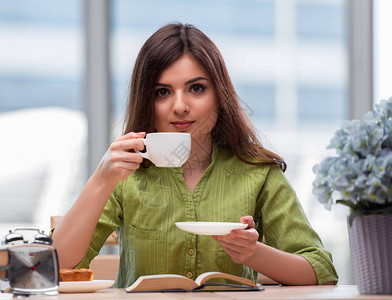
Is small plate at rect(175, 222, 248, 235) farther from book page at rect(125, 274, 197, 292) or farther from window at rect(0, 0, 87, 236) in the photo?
window at rect(0, 0, 87, 236)

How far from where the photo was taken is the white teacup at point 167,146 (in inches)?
46.0

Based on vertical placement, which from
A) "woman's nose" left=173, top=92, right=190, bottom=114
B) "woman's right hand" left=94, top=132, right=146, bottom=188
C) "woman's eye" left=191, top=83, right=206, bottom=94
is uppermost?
"woman's eye" left=191, top=83, right=206, bottom=94

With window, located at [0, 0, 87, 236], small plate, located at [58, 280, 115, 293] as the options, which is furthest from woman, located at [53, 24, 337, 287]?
window, located at [0, 0, 87, 236]

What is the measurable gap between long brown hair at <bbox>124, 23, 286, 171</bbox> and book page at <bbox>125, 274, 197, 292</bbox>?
0.55 m

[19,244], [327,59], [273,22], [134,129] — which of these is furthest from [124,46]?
[19,244]

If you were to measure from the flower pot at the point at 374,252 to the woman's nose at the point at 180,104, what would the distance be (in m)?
0.59

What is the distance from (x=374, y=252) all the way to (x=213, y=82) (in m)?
0.70

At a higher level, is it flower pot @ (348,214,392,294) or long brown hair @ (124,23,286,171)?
long brown hair @ (124,23,286,171)

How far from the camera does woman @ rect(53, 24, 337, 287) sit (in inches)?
55.7

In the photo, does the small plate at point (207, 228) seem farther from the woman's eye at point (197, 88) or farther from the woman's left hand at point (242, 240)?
the woman's eye at point (197, 88)

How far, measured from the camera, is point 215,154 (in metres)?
1.58

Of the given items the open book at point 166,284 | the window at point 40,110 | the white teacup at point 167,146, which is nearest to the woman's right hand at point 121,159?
the white teacup at point 167,146

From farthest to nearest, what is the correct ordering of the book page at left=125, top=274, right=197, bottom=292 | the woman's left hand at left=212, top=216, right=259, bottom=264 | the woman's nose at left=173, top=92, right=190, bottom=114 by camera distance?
the woman's nose at left=173, top=92, right=190, bottom=114 < the woman's left hand at left=212, top=216, right=259, bottom=264 < the book page at left=125, top=274, right=197, bottom=292

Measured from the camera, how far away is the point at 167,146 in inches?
46.3
